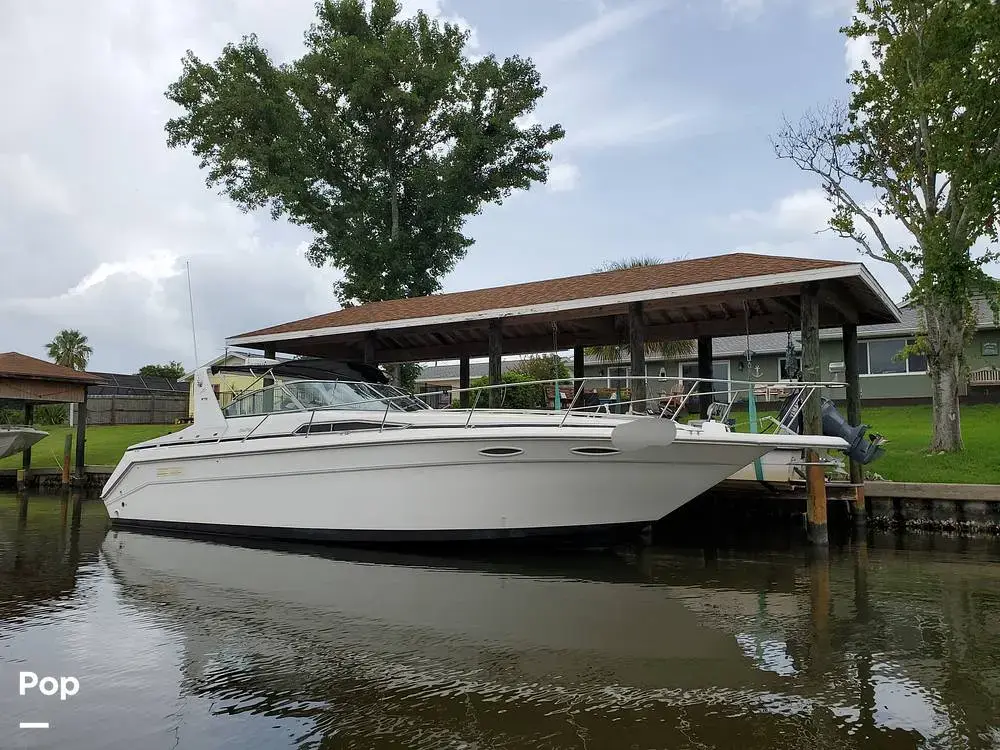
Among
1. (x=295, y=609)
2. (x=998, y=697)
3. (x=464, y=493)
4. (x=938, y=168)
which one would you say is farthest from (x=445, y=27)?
(x=998, y=697)

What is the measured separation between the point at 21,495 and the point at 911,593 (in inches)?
725

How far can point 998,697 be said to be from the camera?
3.96 m

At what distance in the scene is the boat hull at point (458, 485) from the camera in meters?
7.40

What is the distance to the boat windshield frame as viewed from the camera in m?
9.20

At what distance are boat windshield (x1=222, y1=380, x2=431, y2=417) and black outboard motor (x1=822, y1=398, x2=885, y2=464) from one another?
5.28 m

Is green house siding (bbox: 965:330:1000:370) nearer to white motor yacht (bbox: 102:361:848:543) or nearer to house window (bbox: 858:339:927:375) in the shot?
house window (bbox: 858:339:927:375)

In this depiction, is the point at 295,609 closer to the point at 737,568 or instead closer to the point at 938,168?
the point at 737,568

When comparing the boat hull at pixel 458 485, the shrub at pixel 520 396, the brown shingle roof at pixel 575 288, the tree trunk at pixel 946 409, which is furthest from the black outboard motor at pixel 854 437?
the tree trunk at pixel 946 409

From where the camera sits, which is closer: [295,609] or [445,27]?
[295,609]

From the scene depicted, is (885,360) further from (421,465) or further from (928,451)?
(421,465)

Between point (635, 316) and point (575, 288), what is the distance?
1.50m

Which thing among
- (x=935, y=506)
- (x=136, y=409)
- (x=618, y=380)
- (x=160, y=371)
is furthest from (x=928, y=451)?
(x=160, y=371)

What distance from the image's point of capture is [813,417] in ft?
29.3

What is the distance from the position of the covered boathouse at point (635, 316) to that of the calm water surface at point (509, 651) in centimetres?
307
